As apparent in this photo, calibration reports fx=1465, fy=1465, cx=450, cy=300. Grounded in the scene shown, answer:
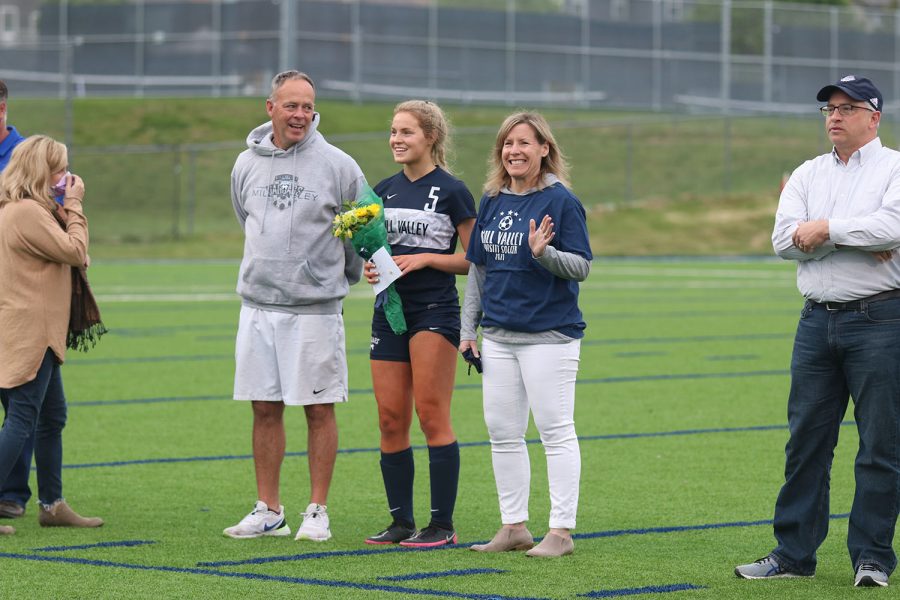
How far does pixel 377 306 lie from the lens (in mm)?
6863

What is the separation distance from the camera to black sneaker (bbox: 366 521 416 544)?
22.4 ft

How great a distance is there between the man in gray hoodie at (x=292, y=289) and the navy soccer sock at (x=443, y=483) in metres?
0.52

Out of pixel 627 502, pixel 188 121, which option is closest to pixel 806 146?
pixel 188 121

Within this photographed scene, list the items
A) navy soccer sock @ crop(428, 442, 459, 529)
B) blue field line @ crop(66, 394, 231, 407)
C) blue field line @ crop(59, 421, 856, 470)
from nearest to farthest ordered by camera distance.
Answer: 1. navy soccer sock @ crop(428, 442, 459, 529)
2. blue field line @ crop(59, 421, 856, 470)
3. blue field line @ crop(66, 394, 231, 407)

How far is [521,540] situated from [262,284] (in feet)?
5.66

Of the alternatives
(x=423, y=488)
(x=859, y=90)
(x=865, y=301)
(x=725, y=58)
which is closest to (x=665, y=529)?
(x=423, y=488)

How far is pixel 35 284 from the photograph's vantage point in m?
7.04

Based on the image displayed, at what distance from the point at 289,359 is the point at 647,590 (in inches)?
83.4

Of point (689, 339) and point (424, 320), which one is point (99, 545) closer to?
point (424, 320)

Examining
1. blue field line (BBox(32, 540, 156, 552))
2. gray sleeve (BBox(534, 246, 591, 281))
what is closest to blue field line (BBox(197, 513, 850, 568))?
blue field line (BBox(32, 540, 156, 552))

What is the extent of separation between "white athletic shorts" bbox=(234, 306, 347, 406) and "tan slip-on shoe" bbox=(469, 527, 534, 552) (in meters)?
1.02

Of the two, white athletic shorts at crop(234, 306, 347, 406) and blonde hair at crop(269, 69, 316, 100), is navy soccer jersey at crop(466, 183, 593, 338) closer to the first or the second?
white athletic shorts at crop(234, 306, 347, 406)

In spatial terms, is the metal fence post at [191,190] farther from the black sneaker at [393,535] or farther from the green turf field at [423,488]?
the black sneaker at [393,535]

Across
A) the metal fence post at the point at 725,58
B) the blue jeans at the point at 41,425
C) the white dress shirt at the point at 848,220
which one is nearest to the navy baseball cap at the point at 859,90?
the white dress shirt at the point at 848,220
